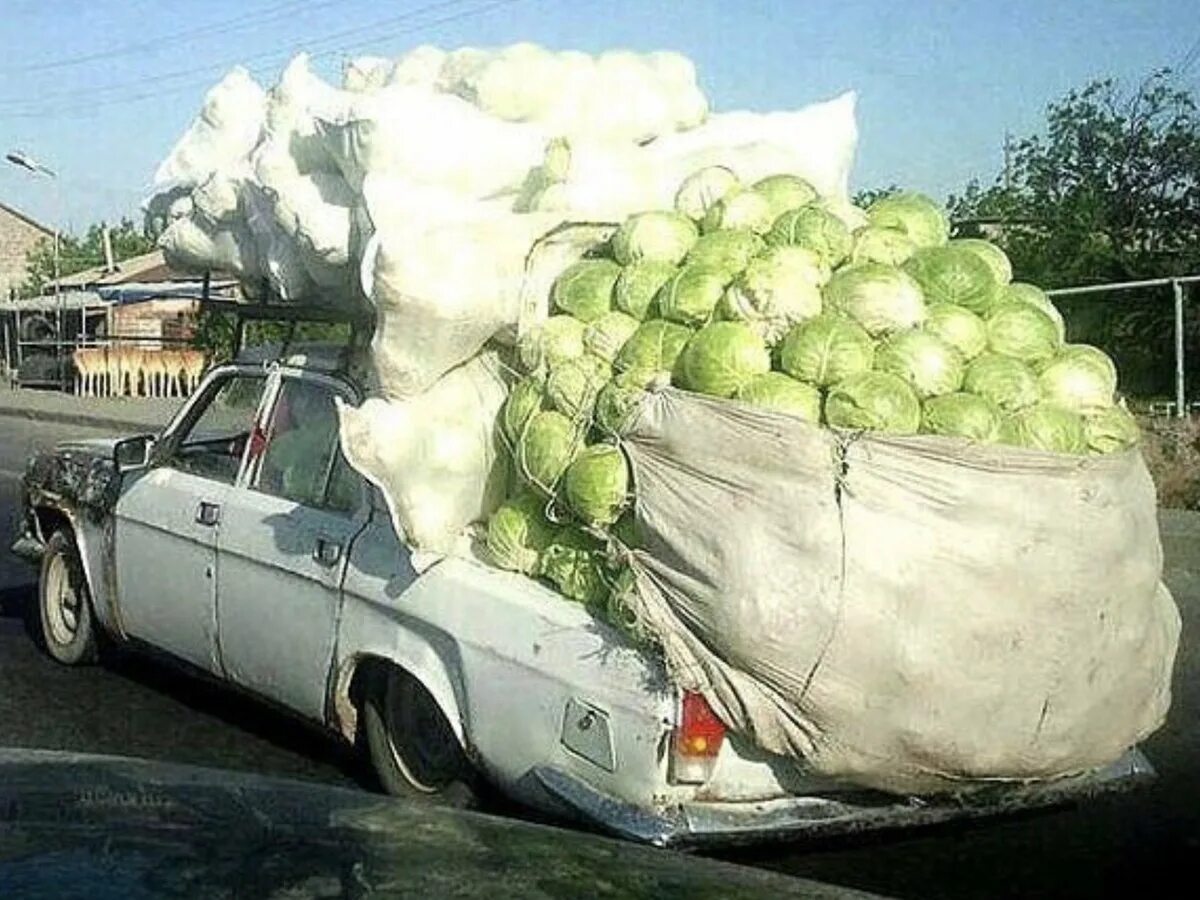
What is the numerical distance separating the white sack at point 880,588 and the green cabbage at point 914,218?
43.9 inches

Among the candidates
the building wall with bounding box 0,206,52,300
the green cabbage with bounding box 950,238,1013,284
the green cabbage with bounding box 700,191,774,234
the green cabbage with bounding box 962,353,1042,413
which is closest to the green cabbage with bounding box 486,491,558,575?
the green cabbage with bounding box 700,191,774,234

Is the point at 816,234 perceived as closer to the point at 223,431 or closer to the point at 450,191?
the point at 450,191

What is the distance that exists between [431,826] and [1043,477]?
2741 mm

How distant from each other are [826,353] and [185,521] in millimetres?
3122

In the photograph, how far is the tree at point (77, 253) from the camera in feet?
244

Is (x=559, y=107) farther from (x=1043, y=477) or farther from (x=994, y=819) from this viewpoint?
(x=994, y=819)

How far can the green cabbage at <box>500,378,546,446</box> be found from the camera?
577cm

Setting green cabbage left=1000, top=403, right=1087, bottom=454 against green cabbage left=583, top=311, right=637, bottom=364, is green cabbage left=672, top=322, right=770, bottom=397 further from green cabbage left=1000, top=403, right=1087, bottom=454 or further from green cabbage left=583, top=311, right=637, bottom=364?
green cabbage left=1000, top=403, right=1087, bottom=454

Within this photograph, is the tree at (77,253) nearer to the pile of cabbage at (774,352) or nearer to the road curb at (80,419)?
the road curb at (80,419)

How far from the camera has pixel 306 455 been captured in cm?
694

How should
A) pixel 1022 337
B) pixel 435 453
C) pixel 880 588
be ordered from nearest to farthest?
pixel 880 588 → pixel 1022 337 → pixel 435 453

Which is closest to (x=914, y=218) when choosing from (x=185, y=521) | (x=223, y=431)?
(x=185, y=521)

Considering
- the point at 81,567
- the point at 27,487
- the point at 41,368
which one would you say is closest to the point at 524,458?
the point at 81,567

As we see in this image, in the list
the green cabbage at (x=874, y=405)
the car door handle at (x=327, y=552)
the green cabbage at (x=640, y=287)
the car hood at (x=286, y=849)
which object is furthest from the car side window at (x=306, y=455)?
the car hood at (x=286, y=849)
